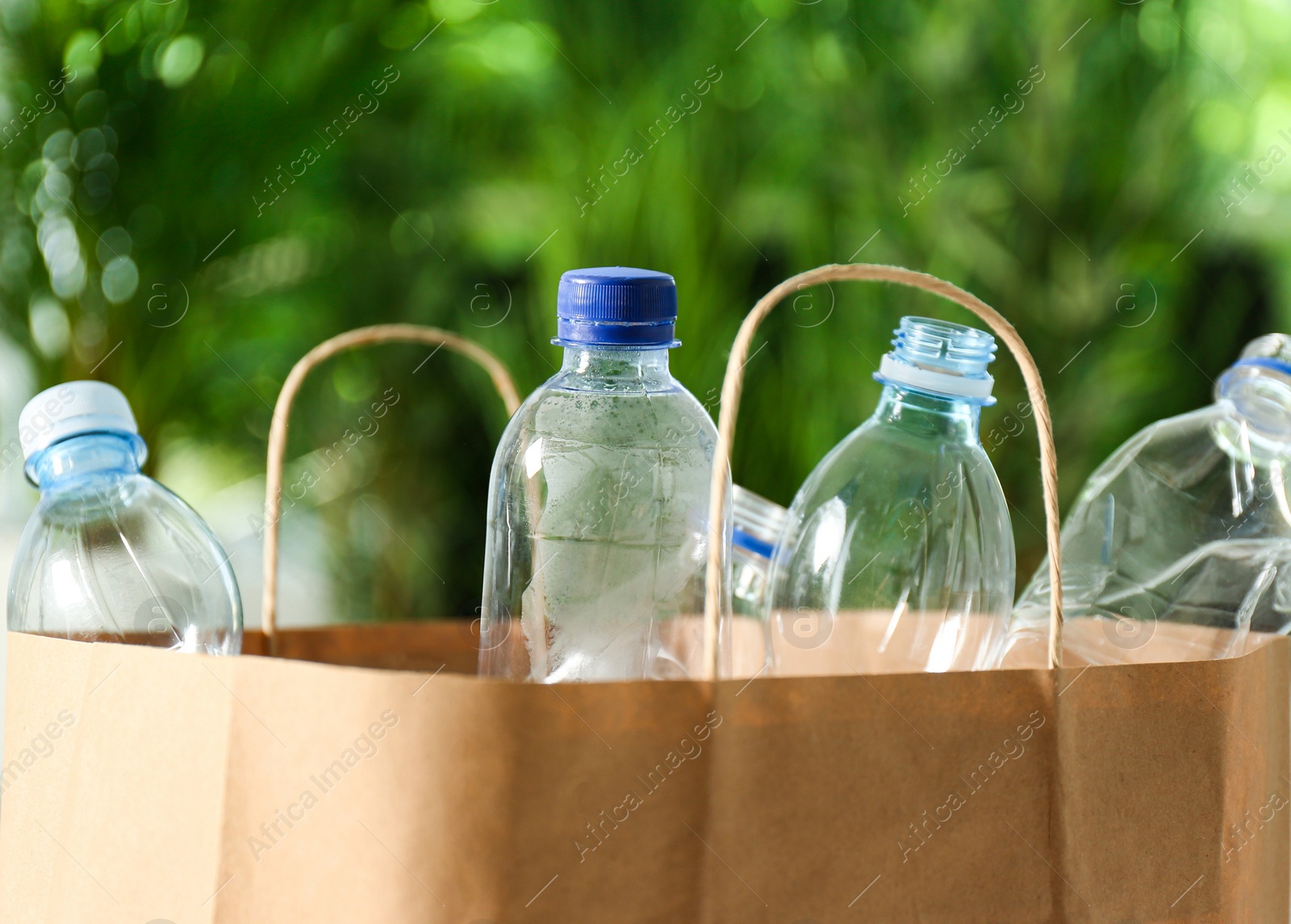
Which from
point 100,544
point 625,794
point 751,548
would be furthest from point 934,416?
point 100,544

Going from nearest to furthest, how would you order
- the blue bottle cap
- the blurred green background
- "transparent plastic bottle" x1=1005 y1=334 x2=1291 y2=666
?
the blue bottle cap < "transparent plastic bottle" x1=1005 y1=334 x2=1291 y2=666 < the blurred green background

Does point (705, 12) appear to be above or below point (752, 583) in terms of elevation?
above

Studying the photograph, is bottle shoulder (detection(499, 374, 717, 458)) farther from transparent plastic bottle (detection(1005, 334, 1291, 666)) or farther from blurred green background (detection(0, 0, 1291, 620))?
blurred green background (detection(0, 0, 1291, 620))

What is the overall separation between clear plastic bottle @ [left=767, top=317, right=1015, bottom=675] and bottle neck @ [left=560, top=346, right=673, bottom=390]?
4.8 inches

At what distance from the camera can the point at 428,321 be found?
1463 mm

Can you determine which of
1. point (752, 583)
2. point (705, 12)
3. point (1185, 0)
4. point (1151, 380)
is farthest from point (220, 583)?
point (1185, 0)

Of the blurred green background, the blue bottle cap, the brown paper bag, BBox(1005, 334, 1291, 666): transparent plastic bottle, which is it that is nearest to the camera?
the brown paper bag

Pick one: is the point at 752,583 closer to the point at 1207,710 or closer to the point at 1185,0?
the point at 1207,710

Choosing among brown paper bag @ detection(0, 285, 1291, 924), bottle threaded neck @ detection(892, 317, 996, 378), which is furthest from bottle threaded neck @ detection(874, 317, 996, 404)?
brown paper bag @ detection(0, 285, 1291, 924)

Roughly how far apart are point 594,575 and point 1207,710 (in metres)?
0.33

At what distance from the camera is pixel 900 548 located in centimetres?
62

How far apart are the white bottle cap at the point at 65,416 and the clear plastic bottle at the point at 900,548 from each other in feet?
1.31

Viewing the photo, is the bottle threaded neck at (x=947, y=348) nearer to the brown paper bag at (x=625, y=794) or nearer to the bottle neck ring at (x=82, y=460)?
the brown paper bag at (x=625, y=794)

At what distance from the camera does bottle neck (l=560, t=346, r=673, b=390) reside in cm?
60
